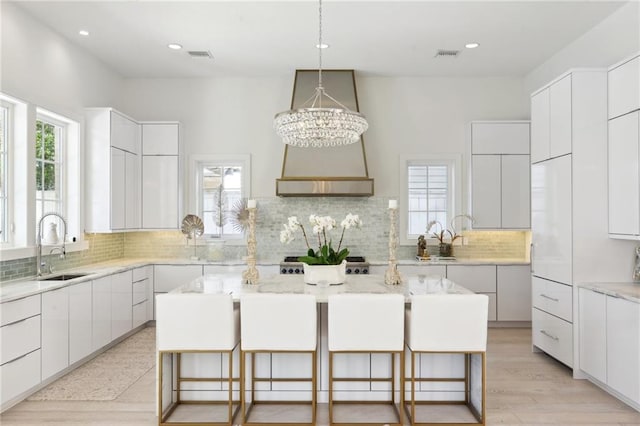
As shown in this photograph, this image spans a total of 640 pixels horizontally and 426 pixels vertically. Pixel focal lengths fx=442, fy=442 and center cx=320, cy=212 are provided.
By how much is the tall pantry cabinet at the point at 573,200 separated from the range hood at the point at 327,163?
80.2 inches

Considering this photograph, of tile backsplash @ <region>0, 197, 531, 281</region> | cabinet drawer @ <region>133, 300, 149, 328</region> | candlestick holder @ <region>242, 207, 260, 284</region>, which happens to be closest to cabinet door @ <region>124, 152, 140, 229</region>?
tile backsplash @ <region>0, 197, 531, 281</region>

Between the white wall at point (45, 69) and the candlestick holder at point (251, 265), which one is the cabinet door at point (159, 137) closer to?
the white wall at point (45, 69)

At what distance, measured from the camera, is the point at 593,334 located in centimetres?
350

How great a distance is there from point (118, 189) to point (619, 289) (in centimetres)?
496

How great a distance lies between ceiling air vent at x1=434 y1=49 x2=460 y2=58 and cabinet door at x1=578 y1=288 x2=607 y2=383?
2.78m

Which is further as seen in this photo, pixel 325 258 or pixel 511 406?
pixel 325 258

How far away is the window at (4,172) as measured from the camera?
3.74 m

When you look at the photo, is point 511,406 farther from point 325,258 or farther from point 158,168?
point 158,168

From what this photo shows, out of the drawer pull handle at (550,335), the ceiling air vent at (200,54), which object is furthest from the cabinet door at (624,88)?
the ceiling air vent at (200,54)

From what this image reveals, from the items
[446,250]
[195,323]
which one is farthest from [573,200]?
[195,323]

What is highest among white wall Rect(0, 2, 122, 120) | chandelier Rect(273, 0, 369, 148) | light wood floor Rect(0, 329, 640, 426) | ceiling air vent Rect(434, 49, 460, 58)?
ceiling air vent Rect(434, 49, 460, 58)

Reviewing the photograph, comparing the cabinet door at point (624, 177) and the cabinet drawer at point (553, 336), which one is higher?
the cabinet door at point (624, 177)

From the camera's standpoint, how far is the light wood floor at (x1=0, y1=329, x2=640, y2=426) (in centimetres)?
294

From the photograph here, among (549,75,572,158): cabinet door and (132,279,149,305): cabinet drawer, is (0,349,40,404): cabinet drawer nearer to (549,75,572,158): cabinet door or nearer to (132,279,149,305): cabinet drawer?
(132,279,149,305): cabinet drawer
